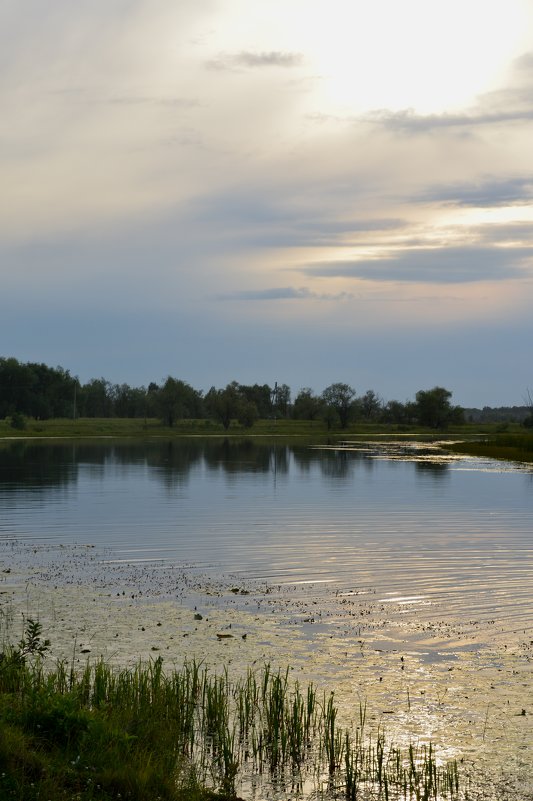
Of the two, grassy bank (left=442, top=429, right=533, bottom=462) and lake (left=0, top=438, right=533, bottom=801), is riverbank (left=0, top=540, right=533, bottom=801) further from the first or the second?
grassy bank (left=442, top=429, right=533, bottom=462)

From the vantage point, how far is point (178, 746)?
1271 centimetres

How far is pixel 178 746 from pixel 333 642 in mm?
7346

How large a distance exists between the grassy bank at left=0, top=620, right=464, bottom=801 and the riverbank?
3.19 ft

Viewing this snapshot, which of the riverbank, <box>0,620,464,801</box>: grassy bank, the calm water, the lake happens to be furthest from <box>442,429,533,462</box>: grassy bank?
<box>0,620,464,801</box>: grassy bank

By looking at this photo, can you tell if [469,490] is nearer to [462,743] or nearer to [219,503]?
[219,503]

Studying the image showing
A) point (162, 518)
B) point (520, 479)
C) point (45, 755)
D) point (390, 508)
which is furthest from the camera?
point (520, 479)

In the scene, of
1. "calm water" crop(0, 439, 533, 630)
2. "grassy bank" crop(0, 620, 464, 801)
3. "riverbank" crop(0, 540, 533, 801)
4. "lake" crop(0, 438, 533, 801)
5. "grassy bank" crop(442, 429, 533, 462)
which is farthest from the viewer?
"grassy bank" crop(442, 429, 533, 462)

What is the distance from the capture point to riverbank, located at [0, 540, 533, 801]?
14.2 meters

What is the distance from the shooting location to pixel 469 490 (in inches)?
2456

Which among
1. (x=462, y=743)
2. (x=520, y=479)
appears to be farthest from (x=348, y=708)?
(x=520, y=479)

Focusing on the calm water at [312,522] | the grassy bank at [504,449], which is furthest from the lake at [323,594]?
the grassy bank at [504,449]

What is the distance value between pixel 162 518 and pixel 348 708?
2944 centimetres

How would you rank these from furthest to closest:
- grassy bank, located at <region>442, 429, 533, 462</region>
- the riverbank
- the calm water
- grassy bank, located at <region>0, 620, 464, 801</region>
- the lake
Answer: grassy bank, located at <region>442, 429, 533, 462</region> → the calm water → the lake → the riverbank → grassy bank, located at <region>0, 620, 464, 801</region>

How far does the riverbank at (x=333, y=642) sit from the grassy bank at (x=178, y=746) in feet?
3.19
